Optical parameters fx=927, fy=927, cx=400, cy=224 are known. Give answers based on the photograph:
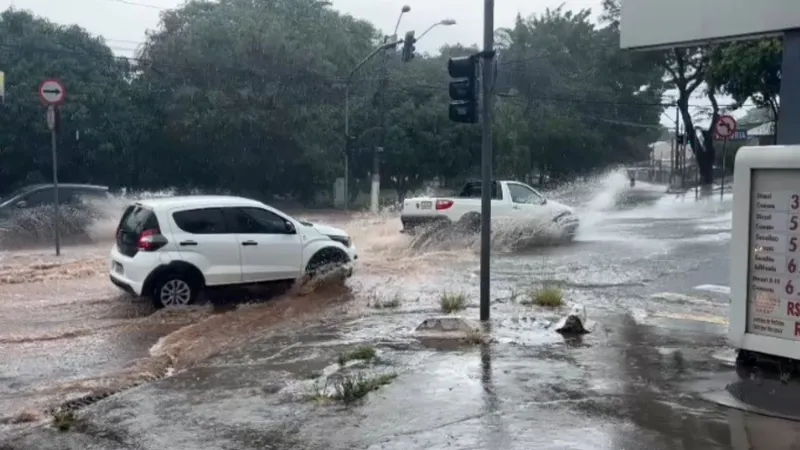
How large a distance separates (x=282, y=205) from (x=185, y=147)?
200 inches

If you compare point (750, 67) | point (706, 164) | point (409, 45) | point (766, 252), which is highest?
point (409, 45)

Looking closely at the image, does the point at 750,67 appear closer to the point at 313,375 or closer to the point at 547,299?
the point at 547,299

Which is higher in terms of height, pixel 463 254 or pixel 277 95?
pixel 277 95

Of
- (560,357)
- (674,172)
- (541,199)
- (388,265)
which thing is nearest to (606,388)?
(560,357)

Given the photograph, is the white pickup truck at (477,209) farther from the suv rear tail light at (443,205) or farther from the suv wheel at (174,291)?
the suv wheel at (174,291)

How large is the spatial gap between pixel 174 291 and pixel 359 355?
436 cm

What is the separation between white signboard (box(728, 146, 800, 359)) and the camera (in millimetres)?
7645

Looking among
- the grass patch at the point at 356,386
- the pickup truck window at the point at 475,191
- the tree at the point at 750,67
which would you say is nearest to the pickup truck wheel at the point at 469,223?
the pickup truck window at the point at 475,191

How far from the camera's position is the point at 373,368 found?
8.58m

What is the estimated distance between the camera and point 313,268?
1378 cm

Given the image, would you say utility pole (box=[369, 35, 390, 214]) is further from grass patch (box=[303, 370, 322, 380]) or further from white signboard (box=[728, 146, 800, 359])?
white signboard (box=[728, 146, 800, 359])

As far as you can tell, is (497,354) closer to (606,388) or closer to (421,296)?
(606,388)

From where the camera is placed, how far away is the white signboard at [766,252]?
764 cm

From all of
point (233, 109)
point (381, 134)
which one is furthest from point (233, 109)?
point (381, 134)
